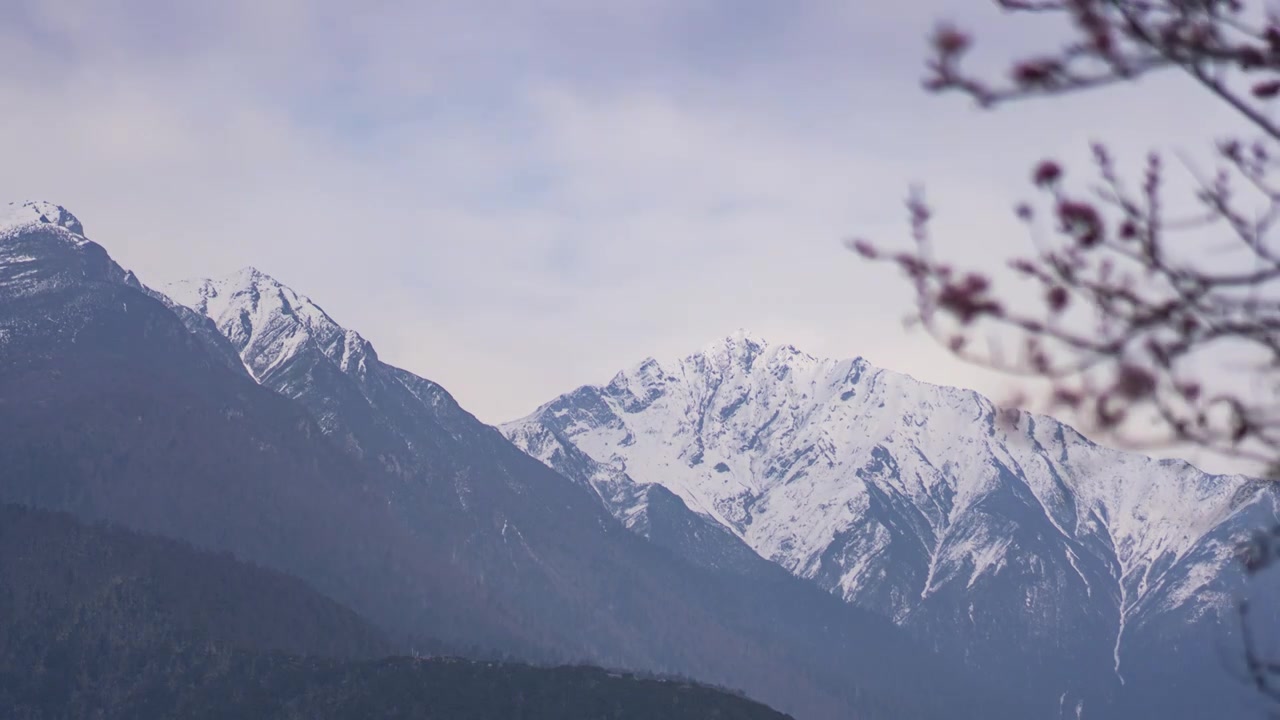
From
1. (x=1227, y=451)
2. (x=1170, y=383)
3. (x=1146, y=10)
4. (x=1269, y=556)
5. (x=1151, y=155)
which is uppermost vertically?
(x=1146, y=10)

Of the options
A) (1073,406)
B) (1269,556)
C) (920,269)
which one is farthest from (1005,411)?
(1269,556)

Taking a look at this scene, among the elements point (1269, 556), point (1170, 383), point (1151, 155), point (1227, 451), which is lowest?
point (1269, 556)

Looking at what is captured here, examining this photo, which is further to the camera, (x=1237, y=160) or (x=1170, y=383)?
(x=1237, y=160)

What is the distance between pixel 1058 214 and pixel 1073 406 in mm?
1224

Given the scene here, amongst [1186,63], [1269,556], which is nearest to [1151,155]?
[1186,63]

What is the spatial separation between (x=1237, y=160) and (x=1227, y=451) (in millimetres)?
2050

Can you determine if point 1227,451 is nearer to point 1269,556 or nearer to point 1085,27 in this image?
point 1269,556

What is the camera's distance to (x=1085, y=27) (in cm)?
1040

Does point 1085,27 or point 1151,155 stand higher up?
point 1085,27

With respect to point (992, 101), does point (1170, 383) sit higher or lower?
lower

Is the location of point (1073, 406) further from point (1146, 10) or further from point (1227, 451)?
point (1146, 10)

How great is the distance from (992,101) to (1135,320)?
5.54 feet

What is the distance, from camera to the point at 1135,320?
10.2m

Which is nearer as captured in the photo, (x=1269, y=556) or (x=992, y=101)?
(x=992, y=101)
